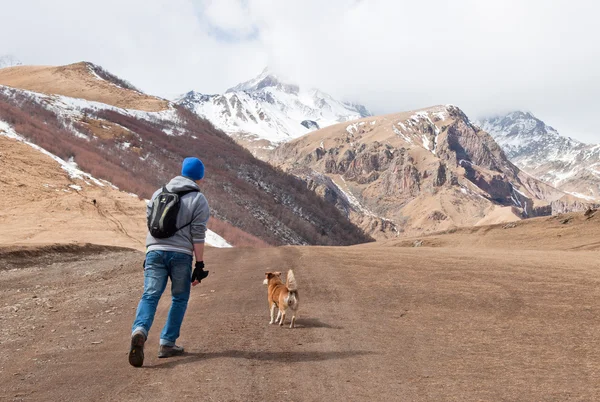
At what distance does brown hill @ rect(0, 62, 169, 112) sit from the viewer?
3674 inches

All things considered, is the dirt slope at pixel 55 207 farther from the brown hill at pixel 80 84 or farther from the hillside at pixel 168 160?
the brown hill at pixel 80 84

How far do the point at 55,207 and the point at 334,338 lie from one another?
25.1m

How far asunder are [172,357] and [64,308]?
4519 mm

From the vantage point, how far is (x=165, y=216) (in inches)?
250

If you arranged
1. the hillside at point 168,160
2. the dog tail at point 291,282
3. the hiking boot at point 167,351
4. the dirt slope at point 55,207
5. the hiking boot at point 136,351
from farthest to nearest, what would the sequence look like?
the hillside at point 168,160 < the dirt slope at point 55,207 < the dog tail at point 291,282 < the hiking boot at point 167,351 < the hiking boot at point 136,351

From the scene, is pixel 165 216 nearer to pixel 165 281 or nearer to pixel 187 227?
pixel 187 227

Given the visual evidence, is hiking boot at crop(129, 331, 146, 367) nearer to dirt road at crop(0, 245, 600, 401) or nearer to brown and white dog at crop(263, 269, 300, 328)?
dirt road at crop(0, 245, 600, 401)

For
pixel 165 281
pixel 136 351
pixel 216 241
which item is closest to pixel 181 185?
pixel 165 281

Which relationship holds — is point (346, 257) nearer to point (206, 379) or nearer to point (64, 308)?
point (64, 308)

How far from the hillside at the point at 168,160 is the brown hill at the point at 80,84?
6288mm

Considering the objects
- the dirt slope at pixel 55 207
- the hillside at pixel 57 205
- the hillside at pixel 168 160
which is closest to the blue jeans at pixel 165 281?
the hillside at pixel 57 205

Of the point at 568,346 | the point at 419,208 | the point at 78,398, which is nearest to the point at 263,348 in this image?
the point at 78,398

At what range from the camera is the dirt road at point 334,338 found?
18.0ft

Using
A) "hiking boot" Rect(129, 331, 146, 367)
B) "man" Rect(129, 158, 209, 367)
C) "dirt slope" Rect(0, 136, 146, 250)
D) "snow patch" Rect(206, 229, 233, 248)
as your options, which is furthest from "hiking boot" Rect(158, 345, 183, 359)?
"snow patch" Rect(206, 229, 233, 248)
